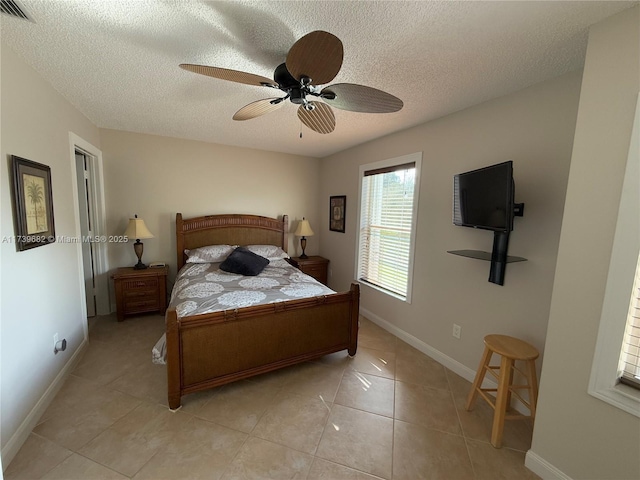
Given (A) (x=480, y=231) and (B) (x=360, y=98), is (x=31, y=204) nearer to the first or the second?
(B) (x=360, y=98)

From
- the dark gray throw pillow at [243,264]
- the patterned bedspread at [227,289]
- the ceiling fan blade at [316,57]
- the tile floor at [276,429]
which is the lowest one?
the tile floor at [276,429]

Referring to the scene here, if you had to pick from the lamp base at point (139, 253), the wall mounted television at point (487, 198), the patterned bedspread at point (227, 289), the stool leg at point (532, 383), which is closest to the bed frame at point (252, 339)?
the patterned bedspread at point (227, 289)

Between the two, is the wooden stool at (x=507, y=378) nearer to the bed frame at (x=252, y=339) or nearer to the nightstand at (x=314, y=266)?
the bed frame at (x=252, y=339)

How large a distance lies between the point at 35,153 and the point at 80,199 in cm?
142

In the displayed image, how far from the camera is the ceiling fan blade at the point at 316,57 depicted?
40.3 inches

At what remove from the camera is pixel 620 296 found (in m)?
1.17

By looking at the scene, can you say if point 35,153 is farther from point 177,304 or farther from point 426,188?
point 426,188

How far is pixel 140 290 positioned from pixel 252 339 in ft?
6.76

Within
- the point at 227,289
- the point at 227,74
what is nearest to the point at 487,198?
the point at 227,74

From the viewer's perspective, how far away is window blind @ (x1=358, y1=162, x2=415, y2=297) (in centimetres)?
294

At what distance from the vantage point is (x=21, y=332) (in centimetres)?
161

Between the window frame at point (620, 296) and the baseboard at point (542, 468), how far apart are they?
52 centimetres

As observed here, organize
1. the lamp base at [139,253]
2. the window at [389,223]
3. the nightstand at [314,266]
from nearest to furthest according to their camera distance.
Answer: the window at [389,223]
the lamp base at [139,253]
the nightstand at [314,266]

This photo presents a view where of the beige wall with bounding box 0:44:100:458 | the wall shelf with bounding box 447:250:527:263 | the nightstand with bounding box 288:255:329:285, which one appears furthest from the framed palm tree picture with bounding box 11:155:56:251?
the wall shelf with bounding box 447:250:527:263
